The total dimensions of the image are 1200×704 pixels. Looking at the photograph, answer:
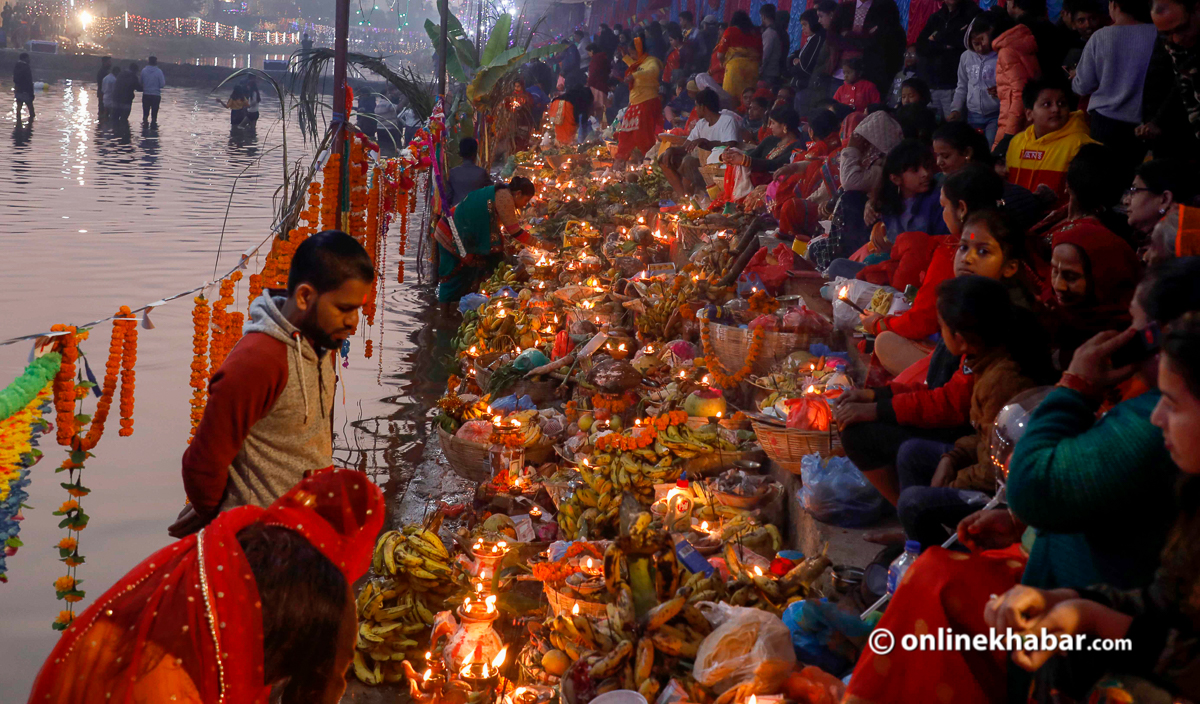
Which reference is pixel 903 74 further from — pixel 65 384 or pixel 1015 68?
pixel 65 384

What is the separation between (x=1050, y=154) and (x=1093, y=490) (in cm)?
320

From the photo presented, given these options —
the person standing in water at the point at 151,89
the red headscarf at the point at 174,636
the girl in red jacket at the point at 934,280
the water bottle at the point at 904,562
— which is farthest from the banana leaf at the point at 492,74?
the person standing in water at the point at 151,89

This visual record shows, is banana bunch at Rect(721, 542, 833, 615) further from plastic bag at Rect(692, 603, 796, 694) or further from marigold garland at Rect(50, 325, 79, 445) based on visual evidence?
marigold garland at Rect(50, 325, 79, 445)

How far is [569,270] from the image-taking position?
7.48 meters

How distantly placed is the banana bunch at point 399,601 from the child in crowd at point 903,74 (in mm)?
4893

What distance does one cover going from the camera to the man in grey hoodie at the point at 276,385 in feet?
7.49

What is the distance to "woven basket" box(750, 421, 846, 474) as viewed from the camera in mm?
3363

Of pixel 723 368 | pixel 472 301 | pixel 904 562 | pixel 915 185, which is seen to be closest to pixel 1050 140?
pixel 915 185

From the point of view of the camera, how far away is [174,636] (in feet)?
4.61

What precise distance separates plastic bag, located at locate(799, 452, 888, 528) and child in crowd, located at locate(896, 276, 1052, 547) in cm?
49

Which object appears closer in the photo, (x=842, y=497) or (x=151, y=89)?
(x=842, y=497)

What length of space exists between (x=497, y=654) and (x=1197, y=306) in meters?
2.24

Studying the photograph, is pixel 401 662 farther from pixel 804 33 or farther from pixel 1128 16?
pixel 804 33

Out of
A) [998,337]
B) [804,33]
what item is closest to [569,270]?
[804,33]
